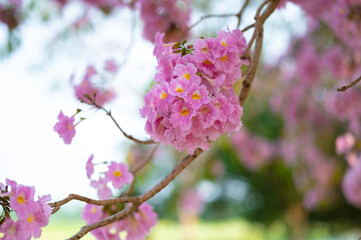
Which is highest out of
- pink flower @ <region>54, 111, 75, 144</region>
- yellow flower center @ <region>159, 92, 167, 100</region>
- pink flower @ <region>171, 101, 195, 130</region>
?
pink flower @ <region>54, 111, 75, 144</region>

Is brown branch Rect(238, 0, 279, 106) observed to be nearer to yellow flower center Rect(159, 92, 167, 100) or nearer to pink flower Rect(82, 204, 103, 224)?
yellow flower center Rect(159, 92, 167, 100)

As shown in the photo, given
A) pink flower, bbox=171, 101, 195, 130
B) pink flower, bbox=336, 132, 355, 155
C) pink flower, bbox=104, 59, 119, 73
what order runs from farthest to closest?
pink flower, bbox=336, 132, 355, 155, pink flower, bbox=104, 59, 119, 73, pink flower, bbox=171, 101, 195, 130

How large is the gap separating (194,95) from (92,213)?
64cm

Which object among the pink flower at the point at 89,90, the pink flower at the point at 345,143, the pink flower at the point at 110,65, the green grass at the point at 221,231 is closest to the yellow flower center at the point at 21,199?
the pink flower at the point at 89,90

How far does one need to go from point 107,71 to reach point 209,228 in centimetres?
1025

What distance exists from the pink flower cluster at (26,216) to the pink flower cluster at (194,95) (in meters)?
0.30

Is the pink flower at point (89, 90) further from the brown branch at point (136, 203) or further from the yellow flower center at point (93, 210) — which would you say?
the brown branch at point (136, 203)

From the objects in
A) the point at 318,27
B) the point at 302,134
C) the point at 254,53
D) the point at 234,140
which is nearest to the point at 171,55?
the point at 254,53

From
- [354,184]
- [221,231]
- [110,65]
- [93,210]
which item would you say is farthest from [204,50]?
[221,231]

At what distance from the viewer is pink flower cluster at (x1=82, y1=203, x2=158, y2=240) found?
1405 mm

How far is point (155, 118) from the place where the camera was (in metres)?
1.01

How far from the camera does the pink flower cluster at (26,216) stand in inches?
40.4

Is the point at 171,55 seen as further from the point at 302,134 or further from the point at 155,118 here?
the point at 302,134

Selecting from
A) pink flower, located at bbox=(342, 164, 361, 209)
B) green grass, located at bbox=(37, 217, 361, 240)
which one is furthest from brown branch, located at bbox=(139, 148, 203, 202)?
green grass, located at bbox=(37, 217, 361, 240)
